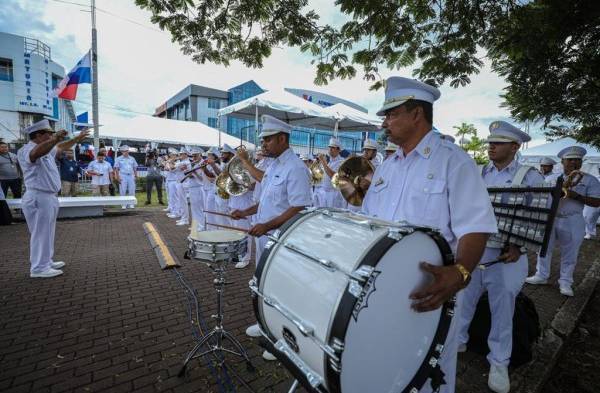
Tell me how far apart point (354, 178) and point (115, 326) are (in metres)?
3.64

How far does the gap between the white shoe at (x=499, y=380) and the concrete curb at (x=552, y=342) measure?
137mm

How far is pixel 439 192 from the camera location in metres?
1.87

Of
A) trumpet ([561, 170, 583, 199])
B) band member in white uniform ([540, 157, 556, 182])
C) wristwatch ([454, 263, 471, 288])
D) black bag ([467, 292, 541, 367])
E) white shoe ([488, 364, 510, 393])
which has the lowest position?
white shoe ([488, 364, 510, 393])

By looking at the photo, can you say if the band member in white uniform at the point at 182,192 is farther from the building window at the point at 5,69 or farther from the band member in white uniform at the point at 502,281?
the building window at the point at 5,69

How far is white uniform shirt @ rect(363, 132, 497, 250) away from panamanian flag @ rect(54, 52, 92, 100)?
627 inches

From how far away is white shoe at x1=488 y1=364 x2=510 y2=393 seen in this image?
2879 mm

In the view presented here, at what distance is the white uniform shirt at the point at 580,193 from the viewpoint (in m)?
5.19

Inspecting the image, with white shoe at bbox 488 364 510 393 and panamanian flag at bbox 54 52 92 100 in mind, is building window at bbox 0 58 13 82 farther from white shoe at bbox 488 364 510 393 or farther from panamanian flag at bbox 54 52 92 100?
white shoe at bbox 488 364 510 393

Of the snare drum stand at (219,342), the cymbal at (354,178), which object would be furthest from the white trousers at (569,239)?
the snare drum stand at (219,342)

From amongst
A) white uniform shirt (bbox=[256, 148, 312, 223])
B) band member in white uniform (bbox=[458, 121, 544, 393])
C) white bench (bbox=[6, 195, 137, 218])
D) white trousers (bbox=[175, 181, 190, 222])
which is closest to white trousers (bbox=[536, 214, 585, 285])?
band member in white uniform (bbox=[458, 121, 544, 393])

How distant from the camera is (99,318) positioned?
13.1 feet

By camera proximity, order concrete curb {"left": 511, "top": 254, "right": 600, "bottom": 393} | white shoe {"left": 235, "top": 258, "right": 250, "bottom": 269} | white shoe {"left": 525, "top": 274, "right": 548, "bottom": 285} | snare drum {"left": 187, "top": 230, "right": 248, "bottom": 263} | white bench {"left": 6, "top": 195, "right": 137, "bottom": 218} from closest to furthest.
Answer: snare drum {"left": 187, "top": 230, "right": 248, "bottom": 263}, concrete curb {"left": 511, "top": 254, "right": 600, "bottom": 393}, white shoe {"left": 525, "top": 274, "right": 548, "bottom": 285}, white shoe {"left": 235, "top": 258, "right": 250, "bottom": 269}, white bench {"left": 6, "top": 195, "right": 137, "bottom": 218}

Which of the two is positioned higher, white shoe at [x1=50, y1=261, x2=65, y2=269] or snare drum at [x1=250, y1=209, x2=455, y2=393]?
snare drum at [x1=250, y1=209, x2=455, y2=393]

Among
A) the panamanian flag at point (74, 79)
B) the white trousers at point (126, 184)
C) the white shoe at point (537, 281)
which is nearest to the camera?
the white shoe at point (537, 281)
